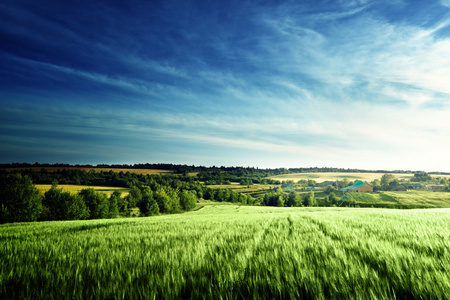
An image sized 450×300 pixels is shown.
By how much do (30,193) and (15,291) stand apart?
199 ft

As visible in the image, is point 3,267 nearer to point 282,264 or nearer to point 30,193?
point 282,264

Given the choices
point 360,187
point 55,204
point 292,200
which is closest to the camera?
point 55,204

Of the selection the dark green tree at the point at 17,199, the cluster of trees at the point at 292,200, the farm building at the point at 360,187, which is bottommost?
the cluster of trees at the point at 292,200

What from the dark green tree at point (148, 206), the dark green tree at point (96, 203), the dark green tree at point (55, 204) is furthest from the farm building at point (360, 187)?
the dark green tree at point (55, 204)

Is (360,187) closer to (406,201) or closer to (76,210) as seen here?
(406,201)

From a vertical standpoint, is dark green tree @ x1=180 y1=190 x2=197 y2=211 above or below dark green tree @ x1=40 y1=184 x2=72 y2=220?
below

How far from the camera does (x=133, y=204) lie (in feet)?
255

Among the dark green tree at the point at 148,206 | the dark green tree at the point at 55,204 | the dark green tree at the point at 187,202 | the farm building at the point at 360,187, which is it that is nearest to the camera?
the dark green tree at the point at 55,204

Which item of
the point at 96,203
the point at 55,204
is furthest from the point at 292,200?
the point at 55,204

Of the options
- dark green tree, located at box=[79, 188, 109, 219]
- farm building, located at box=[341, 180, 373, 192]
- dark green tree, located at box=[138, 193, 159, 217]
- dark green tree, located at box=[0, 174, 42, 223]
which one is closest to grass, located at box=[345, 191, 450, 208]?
farm building, located at box=[341, 180, 373, 192]

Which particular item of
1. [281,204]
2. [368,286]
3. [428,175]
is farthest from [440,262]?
A: [428,175]

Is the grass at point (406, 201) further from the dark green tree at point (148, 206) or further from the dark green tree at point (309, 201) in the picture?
the dark green tree at point (148, 206)

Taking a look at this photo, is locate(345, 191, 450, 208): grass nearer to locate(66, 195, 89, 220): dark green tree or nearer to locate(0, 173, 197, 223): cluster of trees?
locate(0, 173, 197, 223): cluster of trees

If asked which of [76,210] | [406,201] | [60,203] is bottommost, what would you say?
[406,201]
